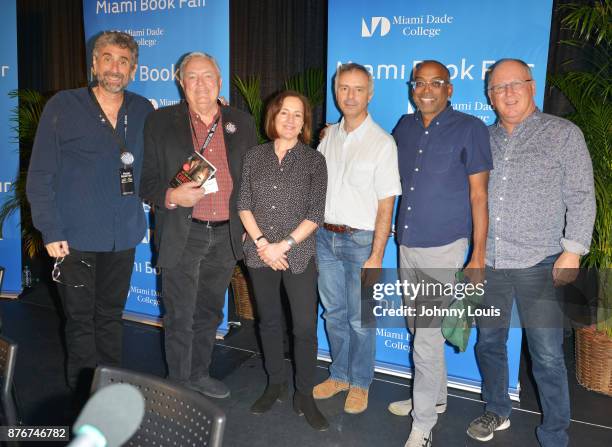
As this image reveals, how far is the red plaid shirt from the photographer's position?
8.91 feet

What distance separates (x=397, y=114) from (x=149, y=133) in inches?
58.1

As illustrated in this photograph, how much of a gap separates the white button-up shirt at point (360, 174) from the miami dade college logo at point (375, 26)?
2.64 feet

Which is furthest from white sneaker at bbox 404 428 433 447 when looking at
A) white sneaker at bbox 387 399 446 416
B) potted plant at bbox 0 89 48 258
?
potted plant at bbox 0 89 48 258

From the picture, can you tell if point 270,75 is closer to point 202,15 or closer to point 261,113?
point 261,113

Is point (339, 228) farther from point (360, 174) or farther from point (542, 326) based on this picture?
point (542, 326)

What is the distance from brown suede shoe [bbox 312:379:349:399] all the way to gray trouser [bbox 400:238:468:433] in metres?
0.61

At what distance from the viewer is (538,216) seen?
2.37m

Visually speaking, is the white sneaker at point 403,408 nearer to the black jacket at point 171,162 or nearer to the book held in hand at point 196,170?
the black jacket at point 171,162

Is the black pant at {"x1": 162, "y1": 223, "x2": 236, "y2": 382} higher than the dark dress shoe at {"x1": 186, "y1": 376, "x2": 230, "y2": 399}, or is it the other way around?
the black pant at {"x1": 162, "y1": 223, "x2": 236, "y2": 382}

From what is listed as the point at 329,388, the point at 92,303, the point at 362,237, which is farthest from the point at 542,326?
the point at 92,303

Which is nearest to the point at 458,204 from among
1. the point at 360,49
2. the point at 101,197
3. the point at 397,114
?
the point at 397,114

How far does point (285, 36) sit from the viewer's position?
488cm

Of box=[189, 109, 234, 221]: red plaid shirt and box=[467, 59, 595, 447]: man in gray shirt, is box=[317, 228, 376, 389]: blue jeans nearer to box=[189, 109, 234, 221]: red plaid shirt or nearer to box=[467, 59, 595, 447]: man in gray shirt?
box=[189, 109, 234, 221]: red plaid shirt

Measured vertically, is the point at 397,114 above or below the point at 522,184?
above
